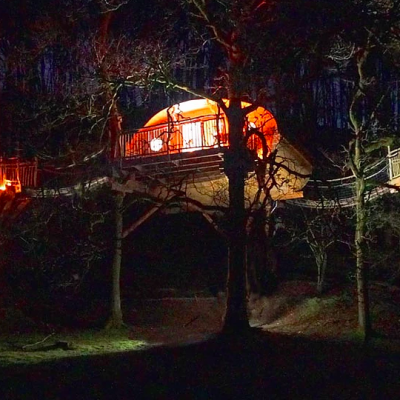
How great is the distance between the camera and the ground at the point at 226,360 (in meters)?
10.1

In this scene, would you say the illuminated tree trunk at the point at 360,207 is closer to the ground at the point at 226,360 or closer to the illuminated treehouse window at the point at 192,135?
the ground at the point at 226,360

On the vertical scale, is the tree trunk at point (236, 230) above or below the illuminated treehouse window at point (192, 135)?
below

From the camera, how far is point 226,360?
13031 millimetres

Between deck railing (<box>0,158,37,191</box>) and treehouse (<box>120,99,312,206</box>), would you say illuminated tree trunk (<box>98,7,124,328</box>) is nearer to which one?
treehouse (<box>120,99,312,206</box>)

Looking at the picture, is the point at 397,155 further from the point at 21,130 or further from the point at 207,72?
the point at 21,130

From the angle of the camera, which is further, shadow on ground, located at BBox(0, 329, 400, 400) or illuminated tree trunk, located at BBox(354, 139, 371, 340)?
illuminated tree trunk, located at BBox(354, 139, 371, 340)

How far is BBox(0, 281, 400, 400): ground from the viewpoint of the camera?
10.1 metres

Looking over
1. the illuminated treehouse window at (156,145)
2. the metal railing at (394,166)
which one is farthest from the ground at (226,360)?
the illuminated treehouse window at (156,145)

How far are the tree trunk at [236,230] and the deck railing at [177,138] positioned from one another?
2295mm

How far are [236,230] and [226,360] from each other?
3.61m

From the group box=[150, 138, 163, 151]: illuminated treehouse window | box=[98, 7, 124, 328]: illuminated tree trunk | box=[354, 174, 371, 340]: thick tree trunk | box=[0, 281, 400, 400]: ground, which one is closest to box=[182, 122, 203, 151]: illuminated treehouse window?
box=[150, 138, 163, 151]: illuminated treehouse window

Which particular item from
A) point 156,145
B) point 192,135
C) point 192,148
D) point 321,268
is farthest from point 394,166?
point 156,145

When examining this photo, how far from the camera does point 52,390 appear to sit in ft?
33.1

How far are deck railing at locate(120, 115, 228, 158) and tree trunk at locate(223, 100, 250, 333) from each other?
230cm
